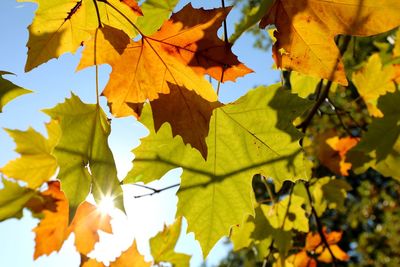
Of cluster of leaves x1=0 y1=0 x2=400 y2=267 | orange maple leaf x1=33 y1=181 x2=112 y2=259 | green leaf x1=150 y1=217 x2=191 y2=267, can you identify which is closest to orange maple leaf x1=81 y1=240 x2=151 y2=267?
cluster of leaves x1=0 y1=0 x2=400 y2=267

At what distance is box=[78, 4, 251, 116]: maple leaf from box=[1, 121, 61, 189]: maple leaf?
1.25m

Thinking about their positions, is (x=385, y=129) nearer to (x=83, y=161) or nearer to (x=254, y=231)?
(x=254, y=231)

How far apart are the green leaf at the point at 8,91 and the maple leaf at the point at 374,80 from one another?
2.12 m

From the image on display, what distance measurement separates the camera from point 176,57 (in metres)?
1.21

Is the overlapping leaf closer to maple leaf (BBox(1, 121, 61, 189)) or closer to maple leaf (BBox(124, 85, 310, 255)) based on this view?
maple leaf (BBox(124, 85, 310, 255))

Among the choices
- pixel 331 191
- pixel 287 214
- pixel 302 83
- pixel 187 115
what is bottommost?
pixel 287 214

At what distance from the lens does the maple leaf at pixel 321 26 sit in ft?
3.30

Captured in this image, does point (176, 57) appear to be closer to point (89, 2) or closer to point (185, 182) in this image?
point (89, 2)

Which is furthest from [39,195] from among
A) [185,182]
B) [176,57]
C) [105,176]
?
[176,57]

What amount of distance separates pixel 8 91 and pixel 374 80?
7.34 ft

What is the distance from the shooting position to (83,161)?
1.17 m

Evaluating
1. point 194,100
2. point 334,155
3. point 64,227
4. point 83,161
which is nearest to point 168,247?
point 64,227

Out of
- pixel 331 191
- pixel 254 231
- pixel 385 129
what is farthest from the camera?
pixel 331 191

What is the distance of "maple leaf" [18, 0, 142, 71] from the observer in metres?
1.17
